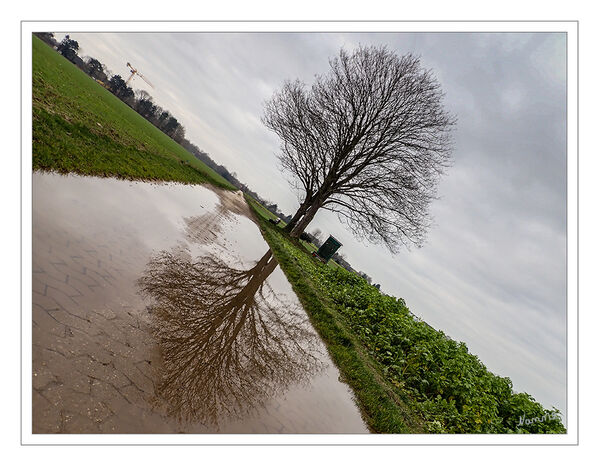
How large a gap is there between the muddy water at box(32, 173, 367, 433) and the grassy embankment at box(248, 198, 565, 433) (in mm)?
666

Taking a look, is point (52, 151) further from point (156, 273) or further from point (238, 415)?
point (238, 415)

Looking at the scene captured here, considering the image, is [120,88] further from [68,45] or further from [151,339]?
[151,339]

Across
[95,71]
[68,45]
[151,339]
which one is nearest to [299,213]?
[68,45]

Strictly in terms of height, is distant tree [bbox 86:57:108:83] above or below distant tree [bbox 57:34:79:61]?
below

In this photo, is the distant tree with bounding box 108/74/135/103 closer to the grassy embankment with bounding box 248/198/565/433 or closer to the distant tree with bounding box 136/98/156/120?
the distant tree with bounding box 136/98/156/120

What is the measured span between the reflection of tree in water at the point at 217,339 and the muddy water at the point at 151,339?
2cm

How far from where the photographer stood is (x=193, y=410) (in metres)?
2.67

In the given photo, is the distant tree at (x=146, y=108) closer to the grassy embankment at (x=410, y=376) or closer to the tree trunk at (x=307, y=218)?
the tree trunk at (x=307, y=218)

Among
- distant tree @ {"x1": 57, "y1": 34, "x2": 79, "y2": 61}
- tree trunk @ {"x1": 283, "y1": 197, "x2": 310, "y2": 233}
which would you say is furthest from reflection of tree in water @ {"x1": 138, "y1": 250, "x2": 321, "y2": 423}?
tree trunk @ {"x1": 283, "y1": 197, "x2": 310, "y2": 233}

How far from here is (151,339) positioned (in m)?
3.20

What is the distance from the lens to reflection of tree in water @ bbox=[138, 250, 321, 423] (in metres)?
2.92

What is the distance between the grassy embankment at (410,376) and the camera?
5212 mm
